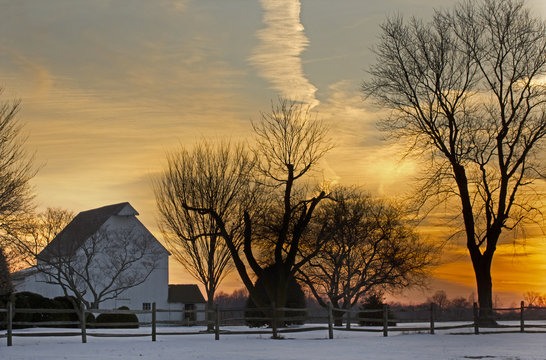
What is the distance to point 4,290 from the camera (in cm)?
3762

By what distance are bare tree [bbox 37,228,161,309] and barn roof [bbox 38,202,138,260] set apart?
0.34 feet

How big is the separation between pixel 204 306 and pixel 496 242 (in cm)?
3357

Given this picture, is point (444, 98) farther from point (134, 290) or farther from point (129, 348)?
point (134, 290)

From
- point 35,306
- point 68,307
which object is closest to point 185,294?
point 68,307

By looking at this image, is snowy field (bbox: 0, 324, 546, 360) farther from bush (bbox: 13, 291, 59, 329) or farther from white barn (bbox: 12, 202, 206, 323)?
white barn (bbox: 12, 202, 206, 323)

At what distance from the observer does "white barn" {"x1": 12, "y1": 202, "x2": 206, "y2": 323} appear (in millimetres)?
51469

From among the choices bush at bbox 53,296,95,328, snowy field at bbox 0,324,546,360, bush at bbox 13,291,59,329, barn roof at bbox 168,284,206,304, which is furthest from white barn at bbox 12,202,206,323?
snowy field at bbox 0,324,546,360

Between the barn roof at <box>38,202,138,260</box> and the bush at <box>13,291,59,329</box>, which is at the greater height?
the barn roof at <box>38,202,138,260</box>

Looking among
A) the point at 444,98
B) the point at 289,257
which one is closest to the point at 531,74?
the point at 444,98

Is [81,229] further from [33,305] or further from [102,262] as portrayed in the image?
[33,305]

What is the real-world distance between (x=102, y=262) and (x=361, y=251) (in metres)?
20.1

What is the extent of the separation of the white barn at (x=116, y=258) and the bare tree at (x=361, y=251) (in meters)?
13.2

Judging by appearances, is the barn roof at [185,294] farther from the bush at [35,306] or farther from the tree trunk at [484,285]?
the tree trunk at [484,285]

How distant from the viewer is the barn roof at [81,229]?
4990 centimetres
